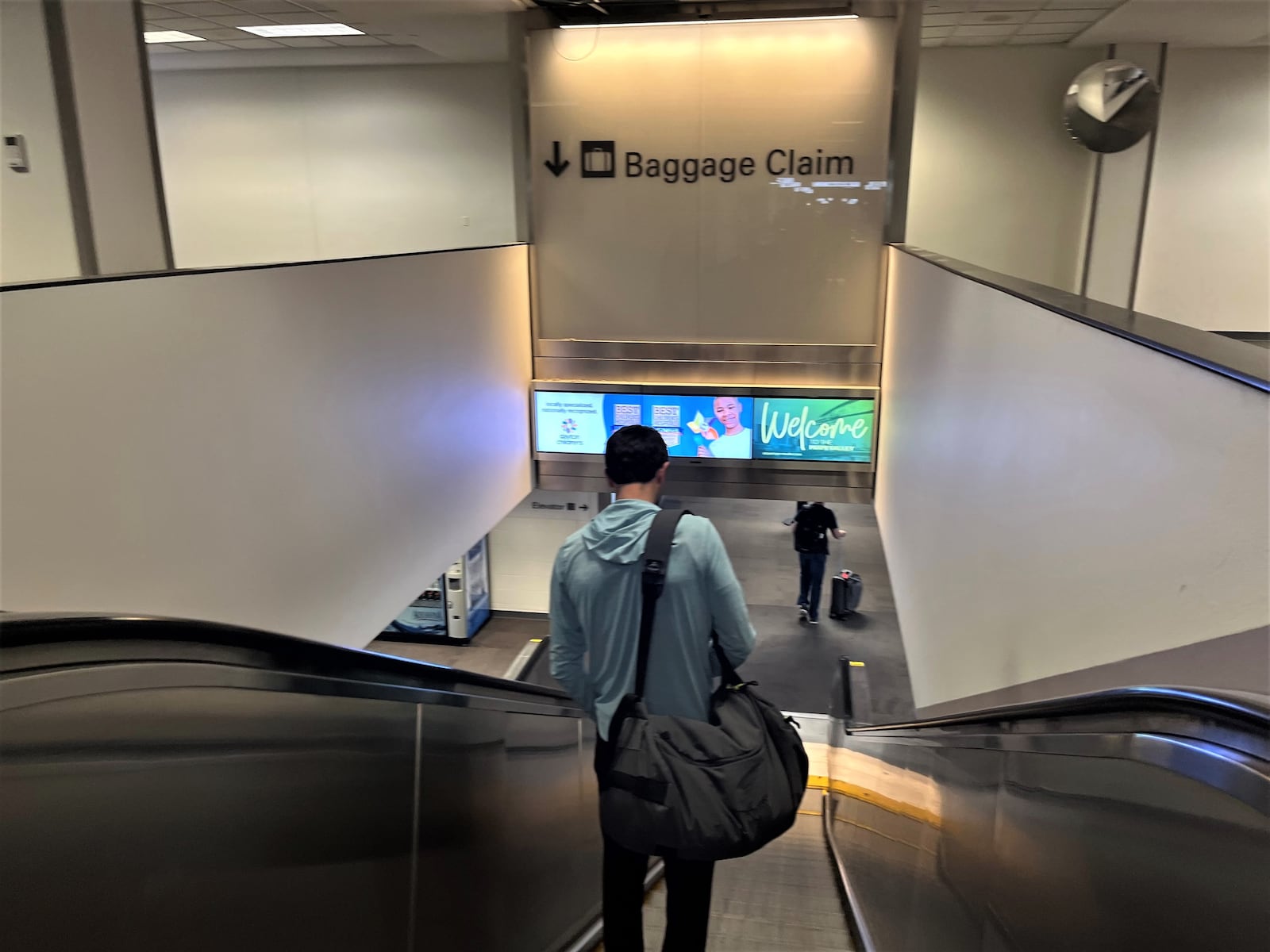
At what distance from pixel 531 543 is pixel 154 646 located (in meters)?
10.5

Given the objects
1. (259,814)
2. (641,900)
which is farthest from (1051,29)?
(259,814)

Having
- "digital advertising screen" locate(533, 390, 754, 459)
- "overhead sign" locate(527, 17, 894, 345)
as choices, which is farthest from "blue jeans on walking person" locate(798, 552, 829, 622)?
"overhead sign" locate(527, 17, 894, 345)

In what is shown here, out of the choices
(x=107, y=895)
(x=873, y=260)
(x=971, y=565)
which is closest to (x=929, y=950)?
(x=971, y=565)

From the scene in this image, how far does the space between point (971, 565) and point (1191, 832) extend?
2.47m

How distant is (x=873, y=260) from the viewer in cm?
770

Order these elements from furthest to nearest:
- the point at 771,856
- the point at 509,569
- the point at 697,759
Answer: the point at 509,569 → the point at 771,856 → the point at 697,759

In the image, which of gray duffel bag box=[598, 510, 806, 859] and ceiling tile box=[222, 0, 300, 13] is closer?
gray duffel bag box=[598, 510, 806, 859]

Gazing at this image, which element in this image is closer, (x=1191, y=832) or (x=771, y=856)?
(x=1191, y=832)

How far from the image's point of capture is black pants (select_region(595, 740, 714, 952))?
260 cm

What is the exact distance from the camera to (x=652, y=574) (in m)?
2.31

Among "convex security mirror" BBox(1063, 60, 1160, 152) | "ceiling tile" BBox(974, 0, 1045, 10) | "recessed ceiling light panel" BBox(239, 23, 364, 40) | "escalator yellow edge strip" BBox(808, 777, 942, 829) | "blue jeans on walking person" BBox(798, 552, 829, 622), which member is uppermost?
"recessed ceiling light panel" BBox(239, 23, 364, 40)

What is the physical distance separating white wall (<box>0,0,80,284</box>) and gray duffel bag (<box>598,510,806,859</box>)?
307 centimetres

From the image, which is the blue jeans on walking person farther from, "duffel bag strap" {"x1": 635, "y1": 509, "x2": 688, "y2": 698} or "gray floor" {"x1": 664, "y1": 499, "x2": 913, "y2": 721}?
"duffel bag strap" {"x1": 635, "y1": 509, "x2": 688, "y2": 698}

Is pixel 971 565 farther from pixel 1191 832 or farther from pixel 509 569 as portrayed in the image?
pixel 509 569
